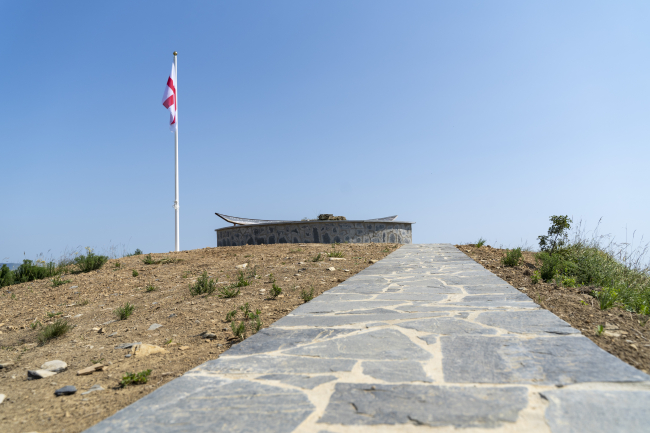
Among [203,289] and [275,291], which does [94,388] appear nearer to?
[275,291]

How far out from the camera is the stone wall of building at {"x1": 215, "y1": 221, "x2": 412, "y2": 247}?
13.6 m

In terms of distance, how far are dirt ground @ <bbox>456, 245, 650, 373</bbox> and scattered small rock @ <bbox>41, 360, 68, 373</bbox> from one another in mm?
4200

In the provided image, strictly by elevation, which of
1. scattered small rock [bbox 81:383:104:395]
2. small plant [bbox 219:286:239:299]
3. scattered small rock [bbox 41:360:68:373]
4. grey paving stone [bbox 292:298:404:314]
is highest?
small plant [bbox 219:286:239:299]

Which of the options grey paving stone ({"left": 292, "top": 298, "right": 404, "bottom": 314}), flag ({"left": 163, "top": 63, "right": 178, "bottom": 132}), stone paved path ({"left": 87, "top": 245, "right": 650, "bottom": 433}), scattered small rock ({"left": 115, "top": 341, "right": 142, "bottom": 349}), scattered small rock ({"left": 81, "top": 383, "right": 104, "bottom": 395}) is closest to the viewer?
stone paved path ({"left": 87, "top": 245, "right": 650, "bottom": 433})

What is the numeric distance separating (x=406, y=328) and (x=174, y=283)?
4.50m

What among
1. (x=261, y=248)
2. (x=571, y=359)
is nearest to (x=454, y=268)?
(x=571, y=359)

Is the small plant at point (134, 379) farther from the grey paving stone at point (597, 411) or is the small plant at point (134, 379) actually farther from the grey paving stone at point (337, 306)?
the grey paving stone at point (597, 411)

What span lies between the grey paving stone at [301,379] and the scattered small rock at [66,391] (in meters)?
1.40

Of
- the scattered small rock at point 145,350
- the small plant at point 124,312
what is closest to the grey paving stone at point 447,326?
the scattered small rock at point 145,350

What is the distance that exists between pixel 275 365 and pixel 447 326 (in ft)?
4.91

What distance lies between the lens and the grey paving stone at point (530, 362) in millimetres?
2107

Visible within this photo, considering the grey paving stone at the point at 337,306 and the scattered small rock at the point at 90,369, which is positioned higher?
the grey paving stone at the point at 337,306

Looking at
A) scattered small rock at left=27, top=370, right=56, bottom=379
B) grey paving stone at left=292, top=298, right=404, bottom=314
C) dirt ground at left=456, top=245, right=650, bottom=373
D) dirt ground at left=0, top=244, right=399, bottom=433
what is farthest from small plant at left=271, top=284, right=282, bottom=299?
dirt ground at left=456, top=245, right=650, bottom=373

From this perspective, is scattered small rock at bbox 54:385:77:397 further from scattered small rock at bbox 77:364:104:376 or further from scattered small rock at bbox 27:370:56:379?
scattered small rock at bbox 27:370:56:379
